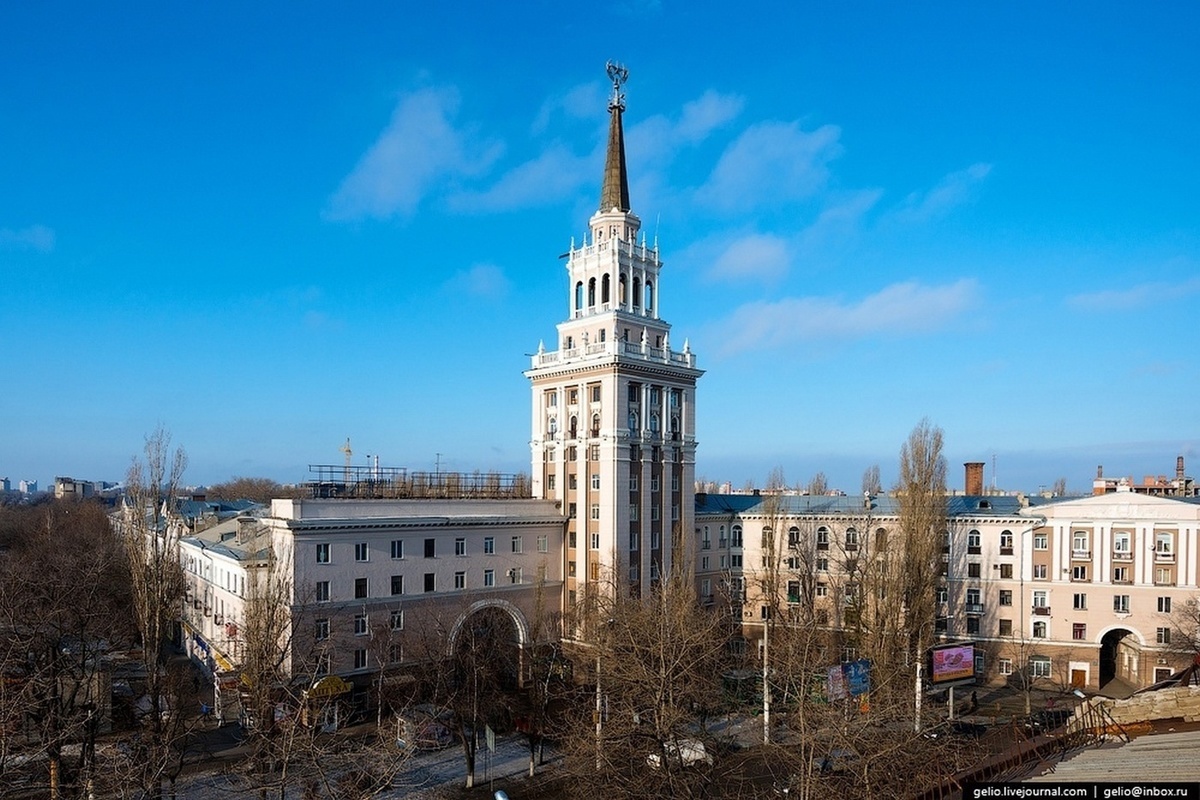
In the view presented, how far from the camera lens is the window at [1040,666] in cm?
5122

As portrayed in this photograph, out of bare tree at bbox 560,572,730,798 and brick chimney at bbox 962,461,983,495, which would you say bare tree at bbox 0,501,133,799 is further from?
brick chimney at bbox 962,461,983,495

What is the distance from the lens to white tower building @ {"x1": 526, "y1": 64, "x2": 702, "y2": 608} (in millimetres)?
50375

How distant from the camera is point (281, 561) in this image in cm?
3966

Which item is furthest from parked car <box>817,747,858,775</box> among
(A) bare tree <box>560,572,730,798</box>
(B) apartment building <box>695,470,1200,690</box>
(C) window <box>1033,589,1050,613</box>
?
(C) window <box>1033,589,1050,613</box>

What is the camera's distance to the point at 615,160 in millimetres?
55094

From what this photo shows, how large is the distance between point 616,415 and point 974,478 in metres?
32.9

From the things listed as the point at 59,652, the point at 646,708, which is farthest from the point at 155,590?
the point at 646,708

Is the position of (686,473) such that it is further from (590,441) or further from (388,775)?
(388,775)

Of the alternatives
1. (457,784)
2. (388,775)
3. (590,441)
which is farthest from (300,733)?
(590,441)

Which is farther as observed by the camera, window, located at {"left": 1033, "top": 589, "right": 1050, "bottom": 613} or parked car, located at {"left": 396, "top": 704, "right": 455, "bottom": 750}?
window, located at {"left": 1033, "top": 589, "right": 1050, "bottom": 613}

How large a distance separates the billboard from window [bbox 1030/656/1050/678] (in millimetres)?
13228

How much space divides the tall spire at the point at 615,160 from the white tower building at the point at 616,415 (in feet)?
0.24

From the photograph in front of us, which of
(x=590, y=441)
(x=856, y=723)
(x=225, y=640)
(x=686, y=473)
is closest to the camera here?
(x=856, y=723)

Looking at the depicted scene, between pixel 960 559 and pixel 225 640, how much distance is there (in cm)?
4888
